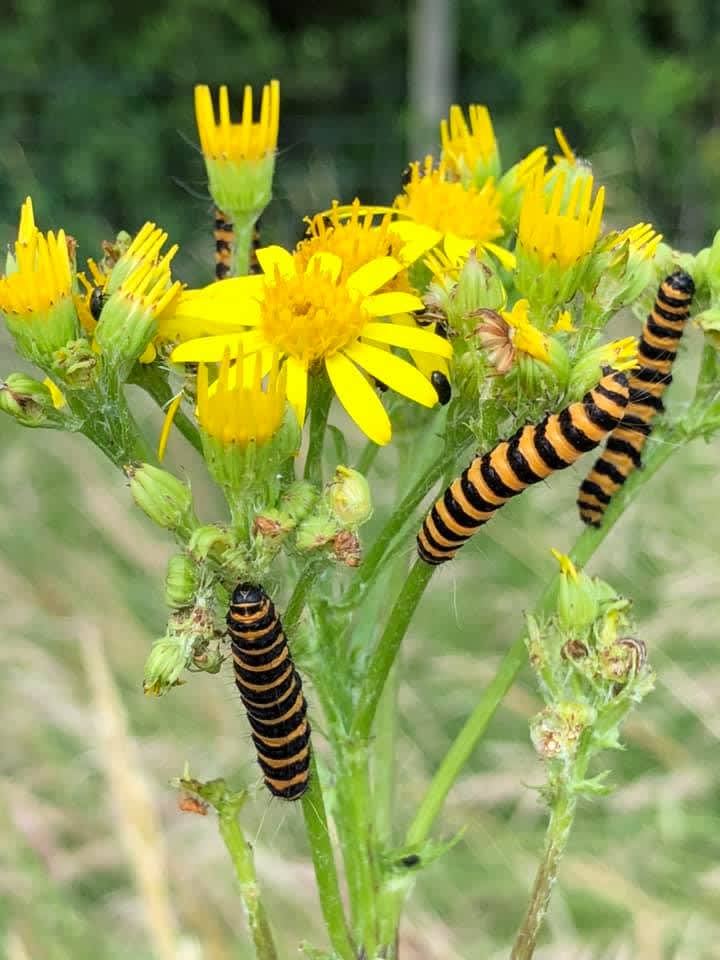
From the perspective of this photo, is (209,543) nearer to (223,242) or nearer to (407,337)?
(407,337)

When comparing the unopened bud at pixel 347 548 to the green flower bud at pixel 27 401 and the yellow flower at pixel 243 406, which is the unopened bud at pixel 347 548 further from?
the green flower bud at pixel 27 401

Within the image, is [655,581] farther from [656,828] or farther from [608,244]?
[608,244]

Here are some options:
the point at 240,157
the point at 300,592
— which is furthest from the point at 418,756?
the point at 300,592

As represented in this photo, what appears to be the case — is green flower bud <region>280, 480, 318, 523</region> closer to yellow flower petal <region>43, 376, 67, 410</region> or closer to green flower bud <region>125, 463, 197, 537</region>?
green flower bud <region>125, 463, 197, 537</region>

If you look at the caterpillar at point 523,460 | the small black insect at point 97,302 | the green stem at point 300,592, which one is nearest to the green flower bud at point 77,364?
the small black insect at point 97,302

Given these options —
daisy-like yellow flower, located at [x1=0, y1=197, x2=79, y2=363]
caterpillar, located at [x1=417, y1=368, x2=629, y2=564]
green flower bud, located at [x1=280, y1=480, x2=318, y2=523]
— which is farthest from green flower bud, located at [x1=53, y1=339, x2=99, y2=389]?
caterpillar, located at [x1=417, y1=368, x2=629, y2=564]

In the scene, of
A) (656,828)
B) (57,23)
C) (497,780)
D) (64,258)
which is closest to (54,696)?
(497,780)
